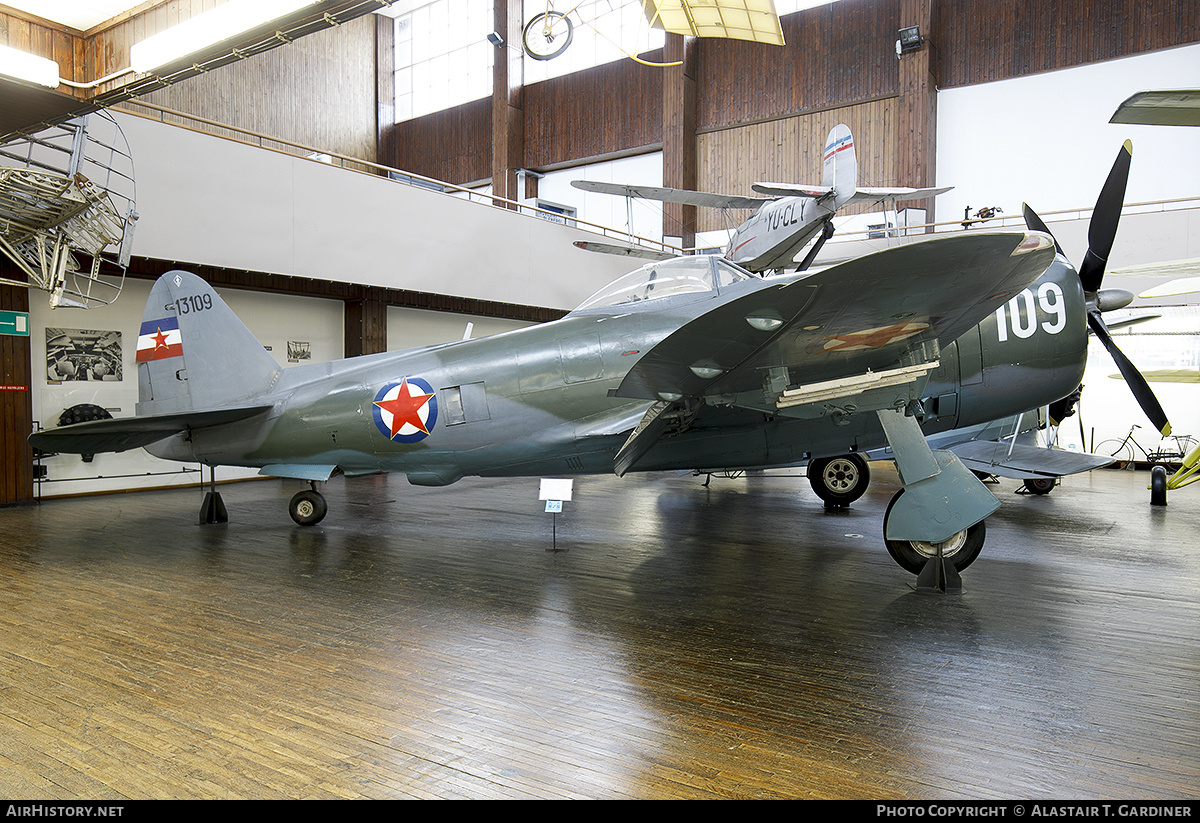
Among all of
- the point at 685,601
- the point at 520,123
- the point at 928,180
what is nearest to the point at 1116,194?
the point at 685,601

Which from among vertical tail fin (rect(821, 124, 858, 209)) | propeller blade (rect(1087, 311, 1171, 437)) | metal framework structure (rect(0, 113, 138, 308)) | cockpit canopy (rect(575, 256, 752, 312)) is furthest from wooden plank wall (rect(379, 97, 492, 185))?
propeller blade (rect(1087, 311, 1171, 437))

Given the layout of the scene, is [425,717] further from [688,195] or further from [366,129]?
[366,129]

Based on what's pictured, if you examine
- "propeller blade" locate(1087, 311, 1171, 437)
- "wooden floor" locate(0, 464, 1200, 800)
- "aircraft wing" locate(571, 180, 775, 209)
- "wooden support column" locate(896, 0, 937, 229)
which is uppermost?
"wooden support column" locate(896, 0, 937, 229)

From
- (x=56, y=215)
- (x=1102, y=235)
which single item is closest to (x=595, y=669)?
(x=1102, y=235)

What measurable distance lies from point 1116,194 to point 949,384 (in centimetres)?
181

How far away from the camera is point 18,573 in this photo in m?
5.19

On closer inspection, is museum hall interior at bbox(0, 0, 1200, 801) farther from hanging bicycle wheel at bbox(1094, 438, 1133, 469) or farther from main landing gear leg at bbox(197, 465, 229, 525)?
main landing gear leg at bbox(197, 465, 229, 525)

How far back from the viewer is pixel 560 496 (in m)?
5.39

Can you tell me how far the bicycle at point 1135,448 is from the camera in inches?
522

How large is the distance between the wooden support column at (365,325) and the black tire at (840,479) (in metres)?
8.74

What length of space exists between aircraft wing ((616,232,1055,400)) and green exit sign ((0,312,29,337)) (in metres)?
9.47

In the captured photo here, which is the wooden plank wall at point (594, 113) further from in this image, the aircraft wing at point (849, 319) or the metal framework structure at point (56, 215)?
the aircraft wing at point (849, 319)

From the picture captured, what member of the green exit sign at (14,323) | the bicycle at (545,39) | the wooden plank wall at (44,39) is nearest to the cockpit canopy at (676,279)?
the green exit sign at (14,323)

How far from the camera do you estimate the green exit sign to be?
29.9ft
